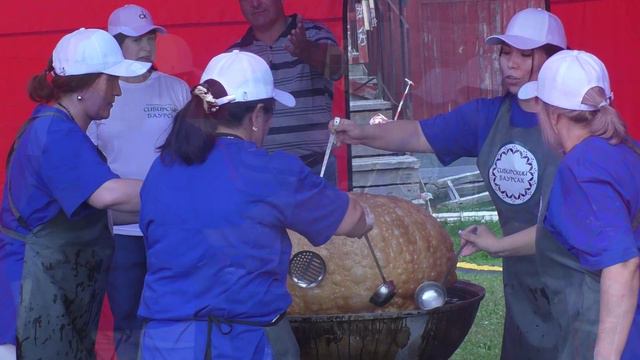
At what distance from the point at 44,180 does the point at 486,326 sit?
363cm

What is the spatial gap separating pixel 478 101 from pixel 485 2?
4.46 ft

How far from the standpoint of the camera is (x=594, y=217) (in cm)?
272

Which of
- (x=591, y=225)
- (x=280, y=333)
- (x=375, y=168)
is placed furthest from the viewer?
(x=375, y=168)

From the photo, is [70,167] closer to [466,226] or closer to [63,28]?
[63,28]

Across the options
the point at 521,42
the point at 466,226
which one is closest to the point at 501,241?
the point at 521,42

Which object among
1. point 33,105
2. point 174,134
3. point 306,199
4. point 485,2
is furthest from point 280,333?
point 485,2

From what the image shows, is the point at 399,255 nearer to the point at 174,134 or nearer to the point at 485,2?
the point at 174,134

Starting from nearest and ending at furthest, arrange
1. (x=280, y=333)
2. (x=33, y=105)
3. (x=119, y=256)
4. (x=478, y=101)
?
(x=280, y=333)
(x=478, y=101)
(x=119, y=256)
(x=33, y=105)

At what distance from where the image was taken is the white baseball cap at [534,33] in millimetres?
3654

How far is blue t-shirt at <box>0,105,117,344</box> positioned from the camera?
3.23m

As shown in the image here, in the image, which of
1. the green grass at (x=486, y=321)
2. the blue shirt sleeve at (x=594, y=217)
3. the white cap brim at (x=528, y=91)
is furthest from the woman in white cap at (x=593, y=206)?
the green grass at (x=486, y=321)

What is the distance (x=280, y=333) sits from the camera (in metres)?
3.06

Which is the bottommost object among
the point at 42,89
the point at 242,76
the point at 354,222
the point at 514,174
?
the point at 514,174

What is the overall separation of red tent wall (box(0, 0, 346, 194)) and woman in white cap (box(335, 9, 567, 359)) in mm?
1352
